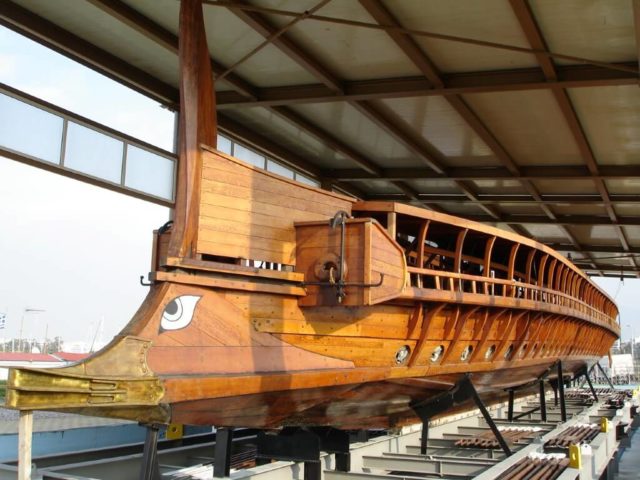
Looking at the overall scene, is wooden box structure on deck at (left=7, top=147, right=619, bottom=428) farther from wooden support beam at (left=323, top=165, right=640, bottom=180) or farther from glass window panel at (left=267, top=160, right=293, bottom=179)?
wooden support beam at (left=323, top=165, right=640, bottom=180)

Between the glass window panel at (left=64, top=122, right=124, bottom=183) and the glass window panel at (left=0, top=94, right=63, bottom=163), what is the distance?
0.23 metres

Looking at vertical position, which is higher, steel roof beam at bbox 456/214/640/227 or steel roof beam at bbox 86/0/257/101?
steel roof beam at bbox 86/0/257/101

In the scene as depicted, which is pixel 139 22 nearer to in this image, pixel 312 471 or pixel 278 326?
pixel 278 326

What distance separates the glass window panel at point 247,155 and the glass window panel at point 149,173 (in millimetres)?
2341

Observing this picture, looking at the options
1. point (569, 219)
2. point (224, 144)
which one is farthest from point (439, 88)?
point (569, 219)

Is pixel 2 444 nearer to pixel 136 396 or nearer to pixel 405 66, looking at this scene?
pixel 136 396

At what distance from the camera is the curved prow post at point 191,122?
4.83 m

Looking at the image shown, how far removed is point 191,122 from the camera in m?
5.02

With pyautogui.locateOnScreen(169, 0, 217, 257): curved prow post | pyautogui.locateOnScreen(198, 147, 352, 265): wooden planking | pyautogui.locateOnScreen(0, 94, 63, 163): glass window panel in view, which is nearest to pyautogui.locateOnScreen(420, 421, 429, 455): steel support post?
pyautogui.locateOnScreen(198, 147, 352, 265): wooden planking

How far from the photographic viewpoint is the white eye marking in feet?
14.8

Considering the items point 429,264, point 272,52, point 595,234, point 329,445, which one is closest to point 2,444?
point 329,445

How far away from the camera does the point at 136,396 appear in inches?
164

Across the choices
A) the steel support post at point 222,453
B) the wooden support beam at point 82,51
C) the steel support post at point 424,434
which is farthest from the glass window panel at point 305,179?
the steel support post at point 222,453

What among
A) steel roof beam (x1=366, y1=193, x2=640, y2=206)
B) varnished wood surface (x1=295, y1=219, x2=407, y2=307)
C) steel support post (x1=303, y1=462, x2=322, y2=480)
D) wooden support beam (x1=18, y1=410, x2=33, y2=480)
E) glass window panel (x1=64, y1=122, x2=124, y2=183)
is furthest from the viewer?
steel roof beam (x1=366, y1=193, x2=640, y2=206)
